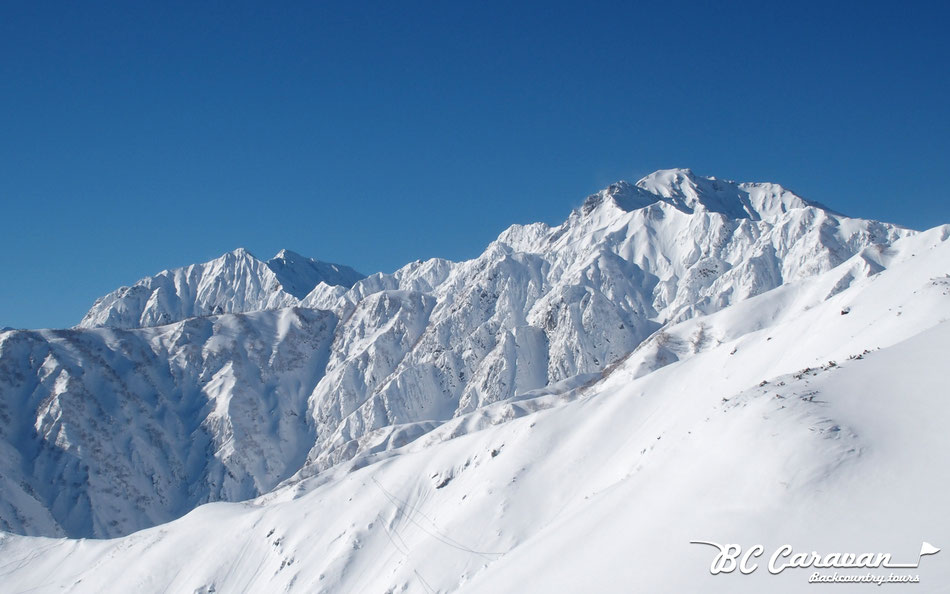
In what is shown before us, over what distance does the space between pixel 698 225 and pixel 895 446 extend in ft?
563

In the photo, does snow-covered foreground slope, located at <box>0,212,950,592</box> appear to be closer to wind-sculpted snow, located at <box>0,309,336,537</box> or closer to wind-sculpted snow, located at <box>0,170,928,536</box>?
wind-sculpted snow, located at <box>0,170,928,536</box>

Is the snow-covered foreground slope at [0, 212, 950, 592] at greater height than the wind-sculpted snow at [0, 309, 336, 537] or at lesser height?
lesser

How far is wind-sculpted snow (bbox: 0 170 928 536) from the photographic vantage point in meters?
119

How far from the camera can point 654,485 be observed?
70.8ft

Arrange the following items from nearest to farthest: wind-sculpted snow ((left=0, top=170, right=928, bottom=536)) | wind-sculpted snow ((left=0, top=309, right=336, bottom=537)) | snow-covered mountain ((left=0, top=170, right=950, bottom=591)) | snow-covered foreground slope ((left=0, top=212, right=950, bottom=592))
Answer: snow-covered foreground slope ((left=0, top=212, right=950, bottom=592)) < snow-covered mountain ((left=0, top=170, right=950, bottom=591)) < wind-sculpted snow ((left=0, top=309, right=336, bottom=537)) < wind-sculpted snow ((left=0, top=170, right=928, bottom=536))

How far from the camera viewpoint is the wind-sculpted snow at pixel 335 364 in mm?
118812

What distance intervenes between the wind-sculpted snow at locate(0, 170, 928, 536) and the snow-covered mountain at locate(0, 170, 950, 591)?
1.76 ft

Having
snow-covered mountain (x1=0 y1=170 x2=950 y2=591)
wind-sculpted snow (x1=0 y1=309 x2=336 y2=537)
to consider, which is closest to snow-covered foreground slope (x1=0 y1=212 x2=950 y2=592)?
snow-covered mountain (x1=0 y1=170 x2=950 y2=591)

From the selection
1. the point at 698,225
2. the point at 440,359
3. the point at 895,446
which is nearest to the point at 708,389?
the point at 895,446

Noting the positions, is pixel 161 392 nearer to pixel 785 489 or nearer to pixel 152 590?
pixel 152 590

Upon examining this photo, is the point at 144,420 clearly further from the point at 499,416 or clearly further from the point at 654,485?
the point at 654,485

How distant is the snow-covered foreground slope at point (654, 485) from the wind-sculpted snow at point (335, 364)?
31.8 meters

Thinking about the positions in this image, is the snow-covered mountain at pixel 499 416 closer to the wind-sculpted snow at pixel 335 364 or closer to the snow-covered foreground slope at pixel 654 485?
the snow-covered foreground slope at pixel 654 485

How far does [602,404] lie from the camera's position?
5453cm
